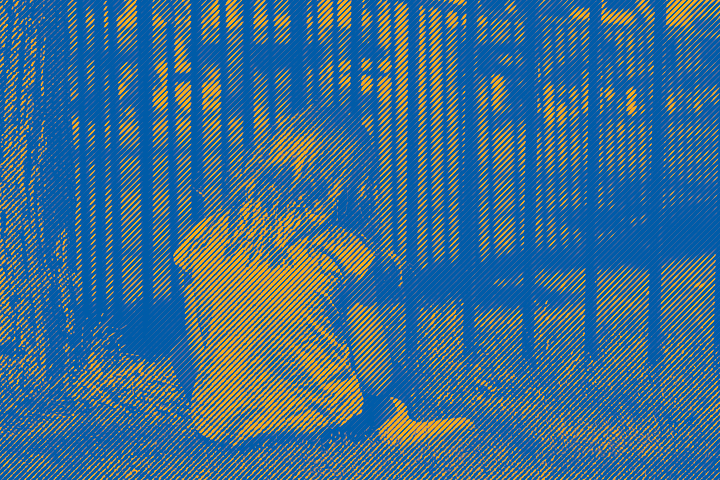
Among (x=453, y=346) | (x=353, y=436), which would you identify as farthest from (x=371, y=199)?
Answer: (x=353, y=436)

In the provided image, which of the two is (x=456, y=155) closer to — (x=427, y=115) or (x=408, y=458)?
(x=427, y=115)

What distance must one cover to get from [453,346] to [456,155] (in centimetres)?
75

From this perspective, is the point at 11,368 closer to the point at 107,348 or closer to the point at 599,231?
the point at 107,348

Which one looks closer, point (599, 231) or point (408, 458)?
point (408, 458)

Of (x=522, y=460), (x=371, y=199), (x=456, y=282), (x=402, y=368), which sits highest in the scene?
(x=371, y=199)

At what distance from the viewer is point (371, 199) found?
12.0 ft

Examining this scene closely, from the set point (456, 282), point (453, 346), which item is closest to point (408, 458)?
point (453, 346)

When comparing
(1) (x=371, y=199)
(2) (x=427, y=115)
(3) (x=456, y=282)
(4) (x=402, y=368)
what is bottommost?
(4) (x=402, y=368)

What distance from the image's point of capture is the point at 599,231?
3717 millimetres

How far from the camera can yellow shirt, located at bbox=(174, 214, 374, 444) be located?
3.62m

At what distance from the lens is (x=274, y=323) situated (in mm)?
3717

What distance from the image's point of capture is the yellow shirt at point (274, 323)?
11.9 feet

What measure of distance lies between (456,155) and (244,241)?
902mm

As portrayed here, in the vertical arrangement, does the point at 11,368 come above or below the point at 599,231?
below
